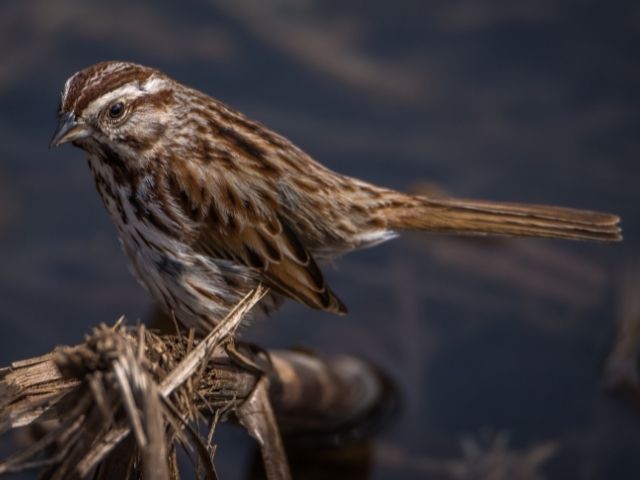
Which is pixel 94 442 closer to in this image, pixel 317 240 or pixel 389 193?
pixel 317 240

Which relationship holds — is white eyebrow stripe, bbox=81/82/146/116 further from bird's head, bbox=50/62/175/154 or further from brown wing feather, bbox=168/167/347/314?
brown wing feather, bbox=168/167/347/314

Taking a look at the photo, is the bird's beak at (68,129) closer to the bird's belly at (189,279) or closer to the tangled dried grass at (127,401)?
the bird's belly at (189,279)

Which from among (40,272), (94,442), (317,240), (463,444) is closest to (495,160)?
(463,444)

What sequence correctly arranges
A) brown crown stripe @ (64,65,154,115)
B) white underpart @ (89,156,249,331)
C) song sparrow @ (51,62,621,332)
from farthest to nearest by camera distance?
white underpart @ (89,156,249,331) < song sparrow @ (51,62,621,332) < brown crown stripe @ (64,65,154,115)

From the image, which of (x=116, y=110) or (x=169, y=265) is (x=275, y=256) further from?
(x=116, y=110)

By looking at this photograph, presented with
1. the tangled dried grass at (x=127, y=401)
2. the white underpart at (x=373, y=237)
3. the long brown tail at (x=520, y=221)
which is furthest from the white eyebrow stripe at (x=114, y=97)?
the long brown tail at (x=520, y=221)

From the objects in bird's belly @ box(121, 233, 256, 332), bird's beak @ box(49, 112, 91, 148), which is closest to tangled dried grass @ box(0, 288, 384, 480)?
bird's belly @ box(121, 233, 256, 332)
